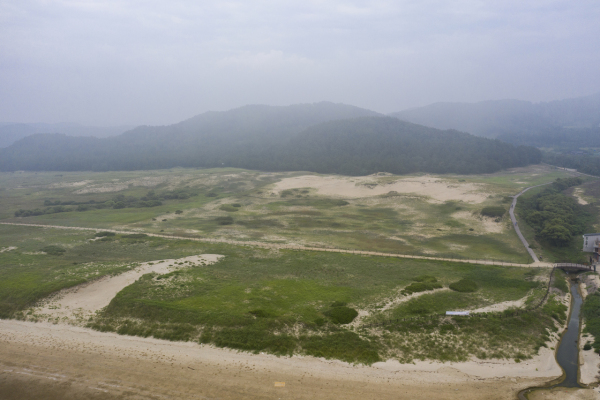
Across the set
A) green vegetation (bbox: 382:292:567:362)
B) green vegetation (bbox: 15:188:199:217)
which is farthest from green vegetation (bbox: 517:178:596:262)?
green vegetation (bbox: 15:188:199:217)

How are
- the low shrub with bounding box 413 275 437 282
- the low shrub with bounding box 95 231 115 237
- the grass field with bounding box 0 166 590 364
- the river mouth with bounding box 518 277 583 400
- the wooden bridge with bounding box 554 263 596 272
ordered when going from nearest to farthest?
the river mouth with bounding box 518 277 583 400, the grass field with bounding box 0 166 590 364, the low shrub with bounding box 413 275 437 282, the wooden bridge with bounding box 554 263 596 272, the low shrub with bounding box 95 231 115 237

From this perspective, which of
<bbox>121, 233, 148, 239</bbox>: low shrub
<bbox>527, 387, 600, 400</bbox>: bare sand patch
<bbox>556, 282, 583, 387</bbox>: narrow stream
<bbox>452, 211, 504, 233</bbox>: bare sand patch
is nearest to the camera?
<bbox>527, 387, 600, 400</bbox>: bare sand patch

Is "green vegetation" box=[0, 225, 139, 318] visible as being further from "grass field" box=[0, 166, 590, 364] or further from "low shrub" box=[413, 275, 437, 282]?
"low shrub" box=[413, 275, 437, 282]

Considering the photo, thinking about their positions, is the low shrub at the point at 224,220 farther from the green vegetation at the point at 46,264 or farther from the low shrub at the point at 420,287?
the low shrub at the point at 420,287

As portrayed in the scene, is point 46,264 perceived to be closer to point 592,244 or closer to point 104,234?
point 104,234

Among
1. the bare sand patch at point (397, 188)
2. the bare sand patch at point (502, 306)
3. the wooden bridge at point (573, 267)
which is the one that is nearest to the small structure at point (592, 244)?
the wooden bridge at point (573, 267)

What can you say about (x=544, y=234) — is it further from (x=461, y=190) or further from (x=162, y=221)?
(x=162, y=221)
